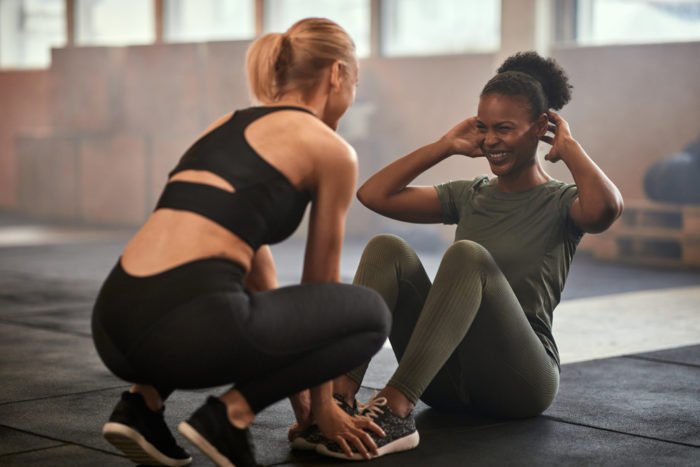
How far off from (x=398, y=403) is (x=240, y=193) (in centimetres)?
74

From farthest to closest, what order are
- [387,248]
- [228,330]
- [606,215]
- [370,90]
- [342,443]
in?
[370,90] → [387,248] → [606,215] → [342,443] → [228,330]

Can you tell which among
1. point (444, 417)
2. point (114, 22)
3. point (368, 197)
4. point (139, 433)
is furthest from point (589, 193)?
point (114, 22)

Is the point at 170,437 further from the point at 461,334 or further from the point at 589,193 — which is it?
the point at 589,193

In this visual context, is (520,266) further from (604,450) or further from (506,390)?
(604,450)

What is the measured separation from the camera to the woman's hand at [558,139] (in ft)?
9.64

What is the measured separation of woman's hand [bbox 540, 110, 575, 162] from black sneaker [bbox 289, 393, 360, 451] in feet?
2.68

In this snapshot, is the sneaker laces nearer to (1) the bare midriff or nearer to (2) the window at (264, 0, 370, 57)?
(1) the bare midriff

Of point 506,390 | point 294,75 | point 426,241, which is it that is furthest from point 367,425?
point 426,241

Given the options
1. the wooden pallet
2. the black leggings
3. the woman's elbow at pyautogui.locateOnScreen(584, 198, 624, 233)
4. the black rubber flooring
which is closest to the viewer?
the black leggings

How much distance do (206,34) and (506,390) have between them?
8.50m

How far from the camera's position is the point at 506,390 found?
116 inches

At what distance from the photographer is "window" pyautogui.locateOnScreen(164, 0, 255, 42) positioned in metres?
10.6

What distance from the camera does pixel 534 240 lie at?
9.66ft

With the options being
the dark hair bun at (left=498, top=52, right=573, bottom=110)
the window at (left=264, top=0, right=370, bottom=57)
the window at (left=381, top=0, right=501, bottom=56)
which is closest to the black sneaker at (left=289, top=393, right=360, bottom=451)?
the dark hair bun at (left=498, top=52, right=573, bottom=110)
